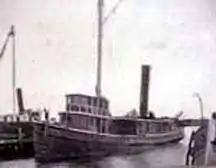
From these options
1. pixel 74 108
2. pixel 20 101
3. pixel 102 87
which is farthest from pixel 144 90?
pixel 20 101

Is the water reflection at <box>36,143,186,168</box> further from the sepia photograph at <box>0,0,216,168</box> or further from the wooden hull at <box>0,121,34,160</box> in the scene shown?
the wooden hull at <box>0,121,34,160</box>

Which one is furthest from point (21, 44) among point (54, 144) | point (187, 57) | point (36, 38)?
point (187, 57)

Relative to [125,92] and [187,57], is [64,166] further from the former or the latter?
[187,57]

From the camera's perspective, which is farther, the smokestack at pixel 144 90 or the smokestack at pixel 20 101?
the smokestack at pixel 144 90

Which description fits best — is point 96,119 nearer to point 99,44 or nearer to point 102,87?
point 102,87

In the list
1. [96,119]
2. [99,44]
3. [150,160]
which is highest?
[99,44]

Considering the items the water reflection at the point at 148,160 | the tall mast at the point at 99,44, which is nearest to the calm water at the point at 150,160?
the water reflection at the point at 148,160

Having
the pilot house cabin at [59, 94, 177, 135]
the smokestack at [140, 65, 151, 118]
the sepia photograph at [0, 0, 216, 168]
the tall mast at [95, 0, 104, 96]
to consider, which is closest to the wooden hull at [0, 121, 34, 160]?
the sepia photograph at [0, 0, 216, 168]

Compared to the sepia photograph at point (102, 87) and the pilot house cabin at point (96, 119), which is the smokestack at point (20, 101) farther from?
the pilot house cabin at point (96, 119)
